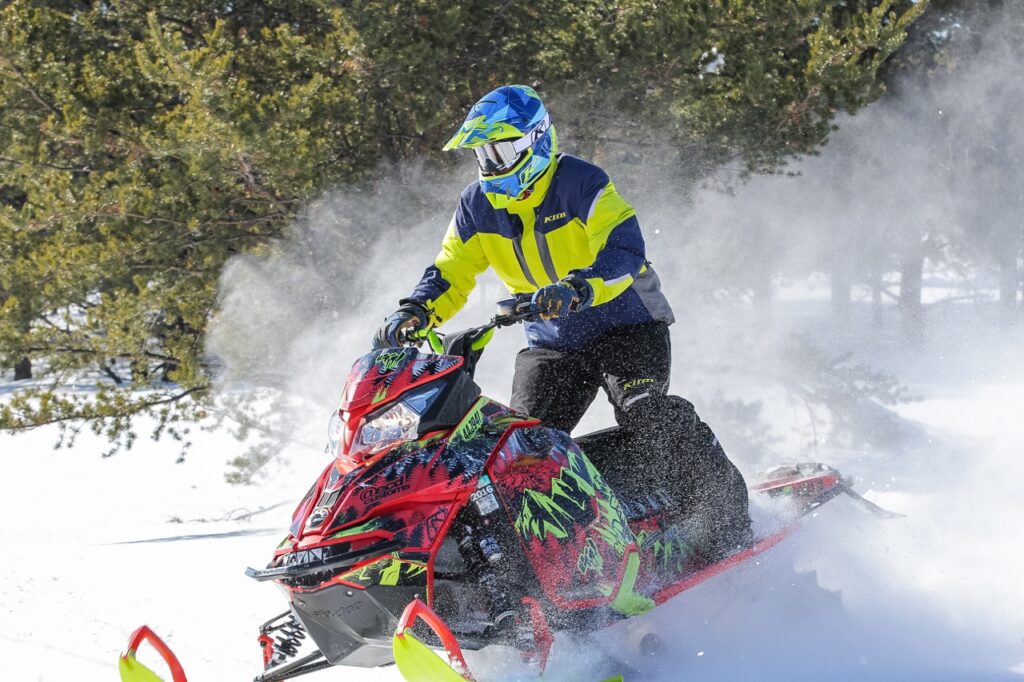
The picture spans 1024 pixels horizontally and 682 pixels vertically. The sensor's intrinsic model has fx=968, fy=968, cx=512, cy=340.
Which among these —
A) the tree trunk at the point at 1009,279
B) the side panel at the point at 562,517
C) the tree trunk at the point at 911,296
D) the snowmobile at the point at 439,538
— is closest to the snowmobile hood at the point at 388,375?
the snowmobile at the point at 439,538

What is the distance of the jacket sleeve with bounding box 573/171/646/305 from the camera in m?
3.69

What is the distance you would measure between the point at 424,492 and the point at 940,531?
3165 mm

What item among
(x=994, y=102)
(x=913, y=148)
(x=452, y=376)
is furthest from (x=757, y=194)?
(x=452, y=376)

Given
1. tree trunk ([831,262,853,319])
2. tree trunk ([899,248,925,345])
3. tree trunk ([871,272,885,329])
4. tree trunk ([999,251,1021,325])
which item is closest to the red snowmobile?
tree trunk ([899,248,925,345])

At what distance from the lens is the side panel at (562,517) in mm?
3205

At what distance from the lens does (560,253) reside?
153 inches

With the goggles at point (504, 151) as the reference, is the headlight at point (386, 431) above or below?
below

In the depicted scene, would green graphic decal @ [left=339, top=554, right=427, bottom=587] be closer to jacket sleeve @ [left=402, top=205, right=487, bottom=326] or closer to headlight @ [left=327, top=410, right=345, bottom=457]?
headlight @ [left=327, top=410, right=345, bottom=457]

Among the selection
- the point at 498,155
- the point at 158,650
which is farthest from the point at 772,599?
the point at 158,650

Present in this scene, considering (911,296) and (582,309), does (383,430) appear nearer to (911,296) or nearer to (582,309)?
(582,309)

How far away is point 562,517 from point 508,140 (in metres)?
1.40

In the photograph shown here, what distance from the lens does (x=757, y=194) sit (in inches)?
447

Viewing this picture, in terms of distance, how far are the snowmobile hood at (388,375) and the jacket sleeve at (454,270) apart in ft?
2.85

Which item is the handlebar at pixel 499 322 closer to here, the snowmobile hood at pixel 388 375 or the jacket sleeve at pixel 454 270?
the snowmobile hood at pixel 388 375
